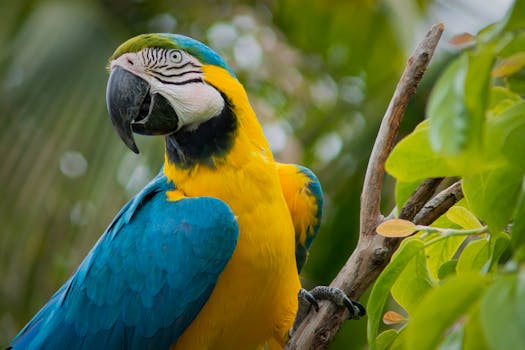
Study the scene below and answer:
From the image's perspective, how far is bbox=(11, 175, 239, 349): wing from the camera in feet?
7.02

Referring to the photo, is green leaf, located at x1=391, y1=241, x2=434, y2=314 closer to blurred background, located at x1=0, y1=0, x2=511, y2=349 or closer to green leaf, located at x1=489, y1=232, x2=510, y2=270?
green leaf, located at x1=489, y1=232, x2=510, y2=270

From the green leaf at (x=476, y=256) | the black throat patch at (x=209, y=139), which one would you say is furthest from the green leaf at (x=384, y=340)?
the black throat patch at (x=209, y=139)

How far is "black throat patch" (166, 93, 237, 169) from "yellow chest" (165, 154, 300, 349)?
0.14 feet

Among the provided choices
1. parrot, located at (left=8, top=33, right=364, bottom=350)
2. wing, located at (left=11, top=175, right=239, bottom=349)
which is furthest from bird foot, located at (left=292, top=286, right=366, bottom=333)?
wing, located at (left=11, top=175, right=239, bottom=349)

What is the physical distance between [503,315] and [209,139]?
1.63 m

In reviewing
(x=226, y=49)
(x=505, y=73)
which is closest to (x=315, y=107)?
(x=226, y=49)

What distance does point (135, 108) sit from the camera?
219cm

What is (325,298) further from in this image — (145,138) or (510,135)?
(145,138)

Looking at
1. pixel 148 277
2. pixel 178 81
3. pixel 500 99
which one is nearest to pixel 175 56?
pixel 178 81

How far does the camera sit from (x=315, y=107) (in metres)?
5.92

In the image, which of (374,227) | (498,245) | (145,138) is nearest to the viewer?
(498,245)

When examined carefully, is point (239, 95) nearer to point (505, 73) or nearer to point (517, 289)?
point (505, 73)

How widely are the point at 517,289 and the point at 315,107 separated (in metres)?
5.26

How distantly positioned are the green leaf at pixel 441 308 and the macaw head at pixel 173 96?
150cm
